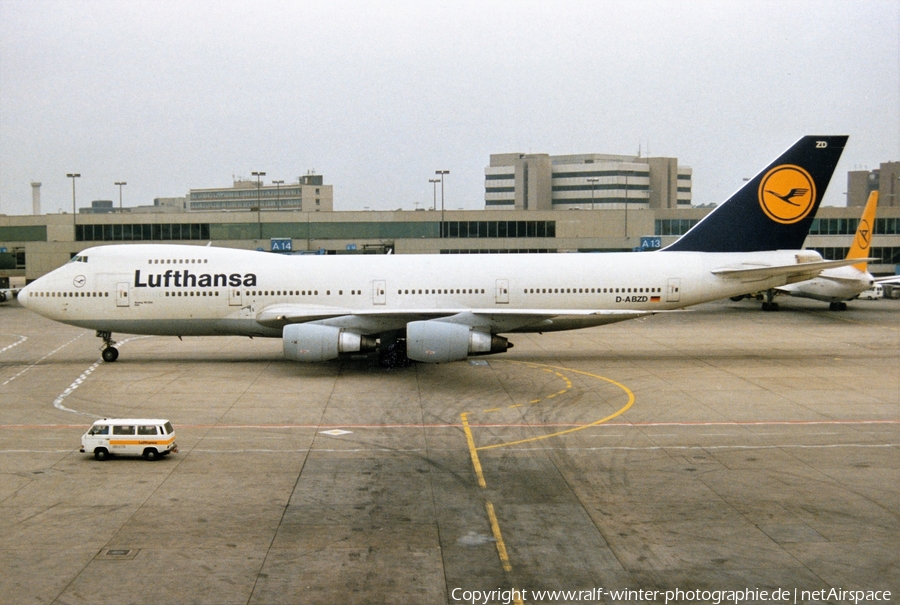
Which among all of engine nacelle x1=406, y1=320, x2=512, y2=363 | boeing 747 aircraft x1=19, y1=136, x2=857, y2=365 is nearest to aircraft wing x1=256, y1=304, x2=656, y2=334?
boeing 747 aircraft x1=19, y1=136, x2=857, y2=365

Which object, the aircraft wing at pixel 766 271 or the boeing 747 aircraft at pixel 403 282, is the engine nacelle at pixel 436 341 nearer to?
the boeing 747 aircraft at pixel 403 282

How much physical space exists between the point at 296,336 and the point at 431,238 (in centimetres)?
4291

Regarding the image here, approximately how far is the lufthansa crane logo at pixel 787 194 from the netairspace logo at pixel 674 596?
27.1 m

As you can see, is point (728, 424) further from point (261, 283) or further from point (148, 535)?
point (261, 283)

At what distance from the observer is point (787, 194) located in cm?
3712

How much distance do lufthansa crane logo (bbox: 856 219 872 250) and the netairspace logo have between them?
4713 centimetres

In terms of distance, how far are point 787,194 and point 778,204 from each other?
584 mm

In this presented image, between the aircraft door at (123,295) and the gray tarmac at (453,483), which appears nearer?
the gray tarmac at (453,483)

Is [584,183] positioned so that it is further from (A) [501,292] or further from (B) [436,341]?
(B) [436,341]

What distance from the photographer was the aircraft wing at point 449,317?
32.1 m

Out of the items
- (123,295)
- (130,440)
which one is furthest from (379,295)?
(130,440)

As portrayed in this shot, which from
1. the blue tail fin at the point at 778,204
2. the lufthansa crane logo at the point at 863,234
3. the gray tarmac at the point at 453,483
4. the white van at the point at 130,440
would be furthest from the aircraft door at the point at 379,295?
the lufthansa crane logo at the point at 863,234

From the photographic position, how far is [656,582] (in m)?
13.2

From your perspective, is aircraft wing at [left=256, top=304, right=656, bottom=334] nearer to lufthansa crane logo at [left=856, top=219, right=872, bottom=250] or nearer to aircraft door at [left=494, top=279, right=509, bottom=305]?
aircraft door at [left=494, top=279, right=509, bottom=305]
